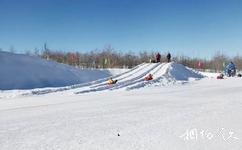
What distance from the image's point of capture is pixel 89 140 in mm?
6500

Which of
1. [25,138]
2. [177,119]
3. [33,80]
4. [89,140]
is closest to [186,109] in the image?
[177,119]

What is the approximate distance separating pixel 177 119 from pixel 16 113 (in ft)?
15.5

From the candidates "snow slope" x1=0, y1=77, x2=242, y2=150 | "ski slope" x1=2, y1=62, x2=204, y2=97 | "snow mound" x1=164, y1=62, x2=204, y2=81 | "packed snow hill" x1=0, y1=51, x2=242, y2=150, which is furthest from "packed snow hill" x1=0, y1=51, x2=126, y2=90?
"snow slope" x1=0, y1=77, x2=242, y2=150

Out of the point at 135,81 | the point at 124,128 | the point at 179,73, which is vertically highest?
the point at 179,73

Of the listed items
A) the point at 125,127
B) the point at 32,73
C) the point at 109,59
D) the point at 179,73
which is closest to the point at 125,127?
the point at 125,127

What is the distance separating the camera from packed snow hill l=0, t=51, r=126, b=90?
3047cm

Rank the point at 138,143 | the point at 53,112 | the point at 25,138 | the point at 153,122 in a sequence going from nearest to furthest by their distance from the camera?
1. the point at 138,143
2. the point at 25,138
3. the point at 153,122
4. the point at 53,112

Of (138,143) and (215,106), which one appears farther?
(215,106)

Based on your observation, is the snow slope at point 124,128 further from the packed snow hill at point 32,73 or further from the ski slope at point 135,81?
the packed snow hill at point 32,73

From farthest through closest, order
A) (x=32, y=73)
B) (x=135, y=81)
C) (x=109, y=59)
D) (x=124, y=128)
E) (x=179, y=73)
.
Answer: (x=109, y=59) < (x=32, y=73) < (x=179, y=73) < (x=135, y=81) < (x=124, y=128)

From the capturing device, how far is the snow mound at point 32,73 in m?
30.5

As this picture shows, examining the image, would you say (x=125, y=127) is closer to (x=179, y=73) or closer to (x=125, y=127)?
(x=125, y=127)

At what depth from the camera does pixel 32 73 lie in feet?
108

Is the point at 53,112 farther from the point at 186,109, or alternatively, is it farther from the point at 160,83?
the point at 160,83
